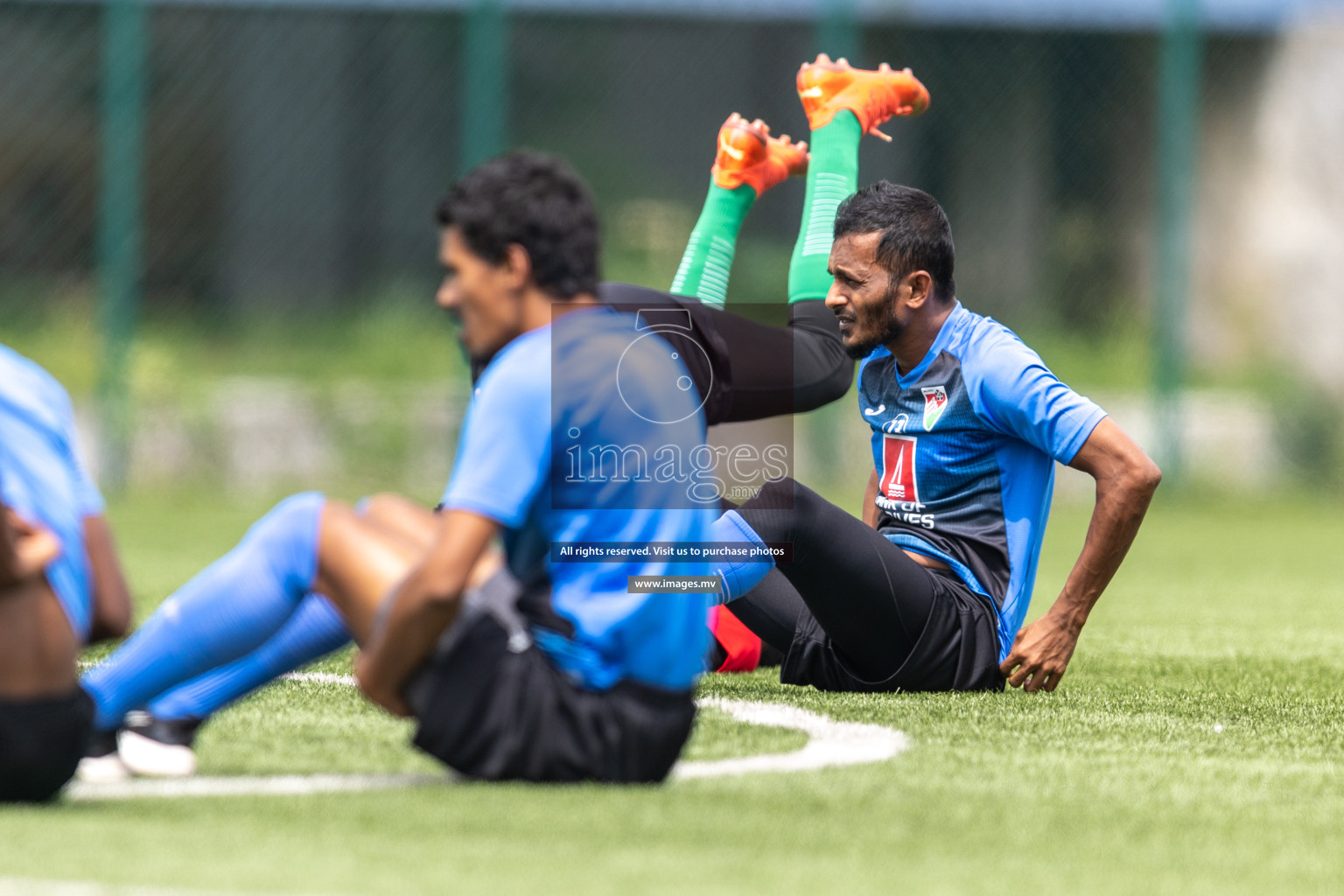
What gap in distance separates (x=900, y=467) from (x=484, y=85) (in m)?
7.77

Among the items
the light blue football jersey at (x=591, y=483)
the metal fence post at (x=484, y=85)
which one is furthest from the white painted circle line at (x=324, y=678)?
the metal fence post at (x=484, y=85)

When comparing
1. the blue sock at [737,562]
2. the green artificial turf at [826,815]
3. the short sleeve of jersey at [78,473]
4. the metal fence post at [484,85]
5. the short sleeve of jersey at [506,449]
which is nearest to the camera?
the green artificial turf at [826,815]

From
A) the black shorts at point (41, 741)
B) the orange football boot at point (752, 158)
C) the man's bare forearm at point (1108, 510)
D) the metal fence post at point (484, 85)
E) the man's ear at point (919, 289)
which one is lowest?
the black shorts at point (41, 741)

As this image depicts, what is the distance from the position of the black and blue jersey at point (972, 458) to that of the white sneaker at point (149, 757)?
211cm

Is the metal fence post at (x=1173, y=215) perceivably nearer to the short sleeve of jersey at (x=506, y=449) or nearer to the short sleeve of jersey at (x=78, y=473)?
the short sleeve of jersey at (x=506, y=449)

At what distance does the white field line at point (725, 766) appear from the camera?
3.12 metres

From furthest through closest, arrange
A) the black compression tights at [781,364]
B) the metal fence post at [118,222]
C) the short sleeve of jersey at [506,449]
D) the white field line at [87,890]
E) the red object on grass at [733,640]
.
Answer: the metal fence post at [118,222]
the red object on grass at [733,640]
the black compression tights at [781,364]
the short sleeve of jersey at [506,449]
the white field line at [87,890]

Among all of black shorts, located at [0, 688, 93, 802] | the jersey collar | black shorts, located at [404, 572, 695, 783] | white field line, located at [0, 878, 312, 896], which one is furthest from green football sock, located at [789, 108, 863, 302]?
white field line, located at [0, 878, 312, 896]

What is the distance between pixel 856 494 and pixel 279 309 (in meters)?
4.22

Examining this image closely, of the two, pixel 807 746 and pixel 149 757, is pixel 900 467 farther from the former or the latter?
pixel 149 757

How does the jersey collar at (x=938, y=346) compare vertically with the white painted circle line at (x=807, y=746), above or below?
above

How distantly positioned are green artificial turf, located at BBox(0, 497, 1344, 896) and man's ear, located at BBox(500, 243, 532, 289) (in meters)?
0.87

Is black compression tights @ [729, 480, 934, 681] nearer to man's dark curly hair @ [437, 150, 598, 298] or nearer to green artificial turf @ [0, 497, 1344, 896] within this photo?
green artificial turf @ [0, 497, 1344, 896]

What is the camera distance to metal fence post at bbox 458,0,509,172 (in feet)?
38.5
